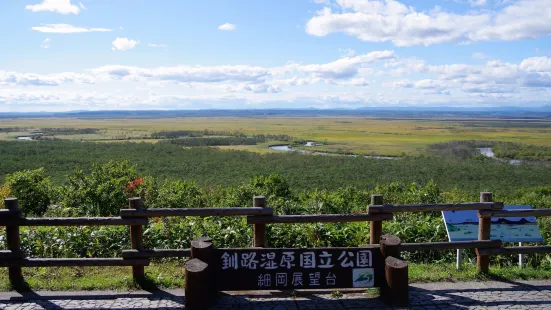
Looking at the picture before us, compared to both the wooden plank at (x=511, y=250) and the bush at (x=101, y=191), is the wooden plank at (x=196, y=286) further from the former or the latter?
the bush at (x=101, y=191)

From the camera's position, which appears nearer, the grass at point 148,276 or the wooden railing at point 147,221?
the wooden railing at point 147,221

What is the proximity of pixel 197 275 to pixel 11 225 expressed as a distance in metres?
2.55

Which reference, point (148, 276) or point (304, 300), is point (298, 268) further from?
point (148, 276)

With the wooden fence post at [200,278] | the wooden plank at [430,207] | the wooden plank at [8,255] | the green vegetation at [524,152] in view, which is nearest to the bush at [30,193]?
the wooden plank at [8,255]

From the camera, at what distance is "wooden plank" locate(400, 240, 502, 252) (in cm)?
564

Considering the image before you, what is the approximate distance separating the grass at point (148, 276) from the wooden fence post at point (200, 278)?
778 millimetres

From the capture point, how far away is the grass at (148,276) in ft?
18.1

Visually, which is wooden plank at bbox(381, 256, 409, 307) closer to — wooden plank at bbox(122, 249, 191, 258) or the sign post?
the sign post

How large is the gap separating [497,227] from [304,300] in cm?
297

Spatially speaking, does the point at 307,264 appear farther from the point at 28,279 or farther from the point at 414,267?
the point at 28,279

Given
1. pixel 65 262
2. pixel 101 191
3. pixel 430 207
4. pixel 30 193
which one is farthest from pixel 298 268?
pixel 30 193

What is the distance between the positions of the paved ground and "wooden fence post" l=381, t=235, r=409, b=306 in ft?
0.40

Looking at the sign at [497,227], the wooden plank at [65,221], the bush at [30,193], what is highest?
the wooden plank at [65,221]

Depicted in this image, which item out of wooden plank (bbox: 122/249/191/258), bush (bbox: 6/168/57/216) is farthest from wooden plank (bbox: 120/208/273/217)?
bush (bbox: 6/168/57/216)
